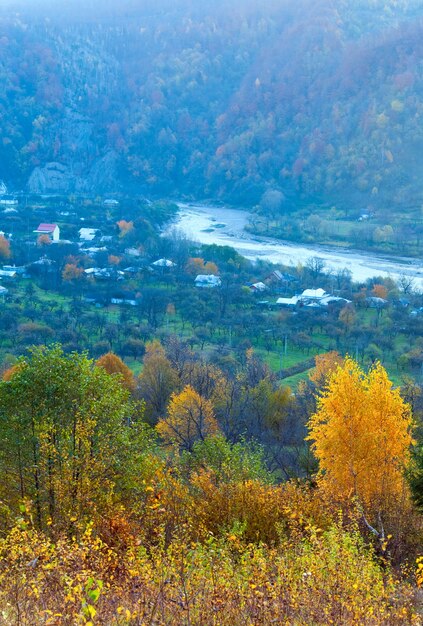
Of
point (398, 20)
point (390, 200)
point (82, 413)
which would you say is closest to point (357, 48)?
point (398, 20)

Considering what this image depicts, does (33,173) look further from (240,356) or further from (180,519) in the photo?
(180,519)

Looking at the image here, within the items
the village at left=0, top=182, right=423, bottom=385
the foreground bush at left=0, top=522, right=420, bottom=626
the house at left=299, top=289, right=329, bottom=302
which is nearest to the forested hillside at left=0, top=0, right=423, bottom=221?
the village at left=0, top=182, right=423, bottom=385

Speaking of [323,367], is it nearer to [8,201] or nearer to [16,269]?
[16,269]

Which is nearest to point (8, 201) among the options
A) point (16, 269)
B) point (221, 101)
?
point (16, 269)

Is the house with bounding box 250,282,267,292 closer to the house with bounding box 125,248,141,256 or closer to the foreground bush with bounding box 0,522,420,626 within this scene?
the house with bounding box 125,248,141,256

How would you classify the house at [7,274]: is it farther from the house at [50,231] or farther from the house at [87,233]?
the house at [87,233]

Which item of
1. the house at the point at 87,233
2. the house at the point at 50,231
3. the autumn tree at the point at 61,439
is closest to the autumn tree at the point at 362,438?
the autumn tree at the point at 61,439
